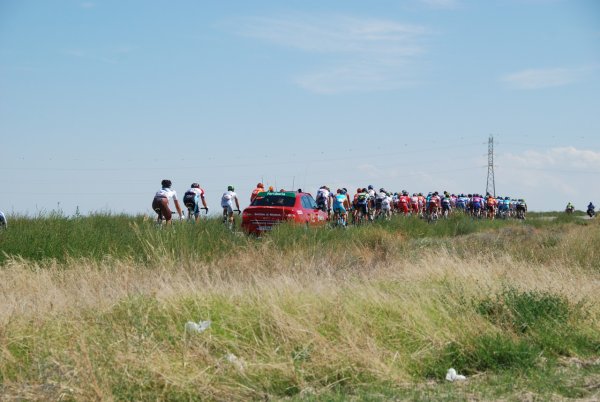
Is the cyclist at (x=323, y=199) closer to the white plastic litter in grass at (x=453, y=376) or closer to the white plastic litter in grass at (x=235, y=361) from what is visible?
the white plastic litter in grass at (x=453, y=376)

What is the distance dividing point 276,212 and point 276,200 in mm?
1014

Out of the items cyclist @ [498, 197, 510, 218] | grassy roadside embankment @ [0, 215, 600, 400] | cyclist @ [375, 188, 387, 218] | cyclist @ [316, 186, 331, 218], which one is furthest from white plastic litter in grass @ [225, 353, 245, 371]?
cyclist @ [498, 197, 510, 218]

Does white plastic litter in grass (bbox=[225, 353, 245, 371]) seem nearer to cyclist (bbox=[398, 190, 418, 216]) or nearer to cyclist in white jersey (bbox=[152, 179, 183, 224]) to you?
cyclist in white jersey (bbox=[152, 179, 183, 224])

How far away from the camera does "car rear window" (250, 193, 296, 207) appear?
74.0 feet

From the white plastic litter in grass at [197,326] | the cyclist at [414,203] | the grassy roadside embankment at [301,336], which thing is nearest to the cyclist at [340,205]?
the cyclist at [414,203]

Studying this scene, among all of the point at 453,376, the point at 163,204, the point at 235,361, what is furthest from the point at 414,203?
the point at 235,361

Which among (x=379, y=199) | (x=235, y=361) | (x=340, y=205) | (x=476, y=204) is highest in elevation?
(x=379, y=199)

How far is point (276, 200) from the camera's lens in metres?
22.7

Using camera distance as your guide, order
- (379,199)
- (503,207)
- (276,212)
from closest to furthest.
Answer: (276,212) → (379,199) → (503,207)

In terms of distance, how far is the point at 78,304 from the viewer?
8.61 metres

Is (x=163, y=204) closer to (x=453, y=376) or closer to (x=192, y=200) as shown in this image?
(x=192, y=200)

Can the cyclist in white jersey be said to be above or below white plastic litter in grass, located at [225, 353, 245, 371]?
above

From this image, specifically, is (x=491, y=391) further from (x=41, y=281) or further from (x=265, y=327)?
(x=41, y=281)

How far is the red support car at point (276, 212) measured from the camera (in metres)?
21.6
